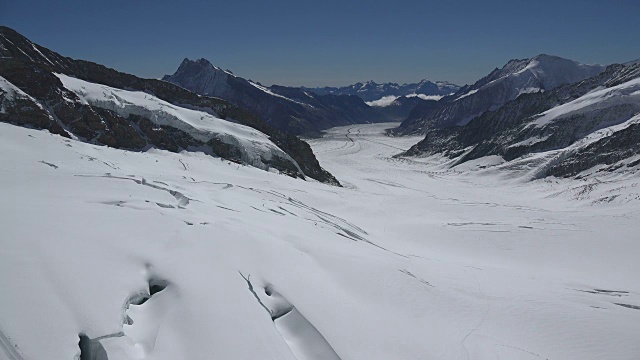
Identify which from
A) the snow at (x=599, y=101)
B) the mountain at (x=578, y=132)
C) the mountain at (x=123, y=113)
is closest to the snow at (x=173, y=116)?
the mountain at (x=123, y=113)

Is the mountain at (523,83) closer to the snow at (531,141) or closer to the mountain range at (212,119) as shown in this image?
the mountain range at (212,119)

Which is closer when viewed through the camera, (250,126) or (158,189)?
(158,189)

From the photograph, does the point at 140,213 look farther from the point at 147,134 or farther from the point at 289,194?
the point at 147,134

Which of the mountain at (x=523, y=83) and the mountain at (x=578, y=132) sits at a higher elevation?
the mountain at (x=523, y=83)

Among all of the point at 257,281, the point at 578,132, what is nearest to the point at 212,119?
the point at 257,281

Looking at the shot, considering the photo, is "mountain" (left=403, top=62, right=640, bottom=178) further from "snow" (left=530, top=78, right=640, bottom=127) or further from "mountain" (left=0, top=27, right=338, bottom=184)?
"mountain" (left=0, top=27, right=338, bottom=184)

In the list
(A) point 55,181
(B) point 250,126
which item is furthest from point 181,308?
(B) point 250,126

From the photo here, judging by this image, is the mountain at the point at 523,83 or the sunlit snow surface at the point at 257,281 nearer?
the sunlit snow surface at the point at 257,281
